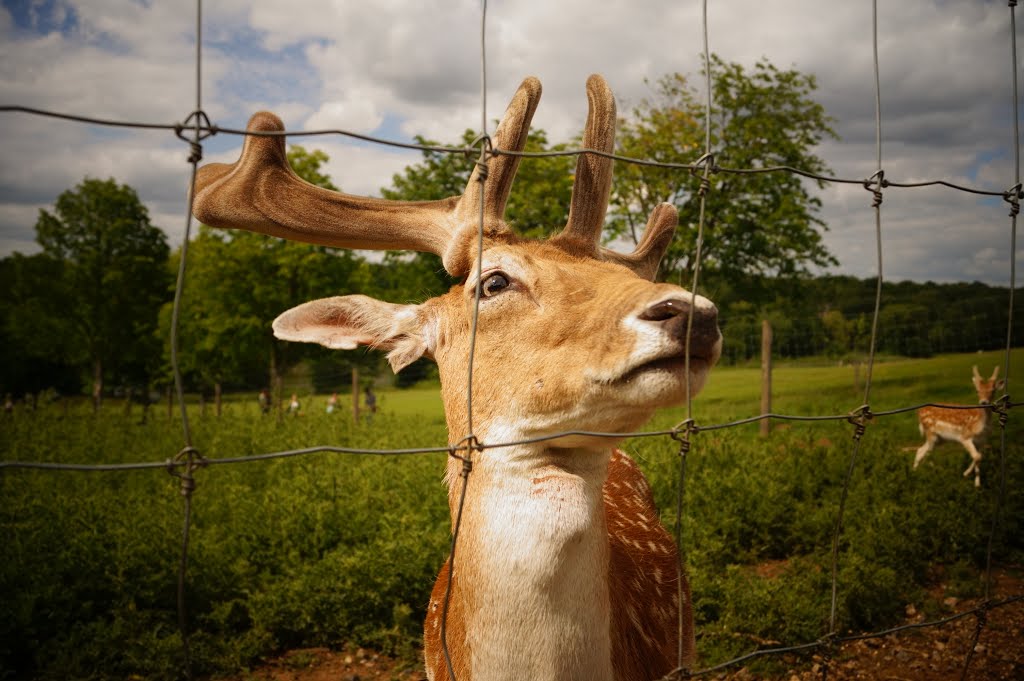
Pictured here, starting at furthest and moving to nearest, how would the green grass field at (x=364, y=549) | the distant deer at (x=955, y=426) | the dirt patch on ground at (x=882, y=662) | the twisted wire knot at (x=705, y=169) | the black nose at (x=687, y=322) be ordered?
1. the distant deer at (x=955, y=426)
2. the green grass field at (x=364, y=549)
3. the dirt patch on ground at (x=882, y=662)
4. the twisted wire knot at (x=705, y=169)
5. the black nose at (x=687, y=322)

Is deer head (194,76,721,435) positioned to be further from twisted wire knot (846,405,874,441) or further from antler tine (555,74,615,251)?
twisted wire knot (846,405,874,441)

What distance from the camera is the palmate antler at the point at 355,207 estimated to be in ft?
7.16

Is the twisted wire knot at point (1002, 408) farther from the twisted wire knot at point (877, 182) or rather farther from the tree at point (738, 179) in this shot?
the tree at point (738, 179)

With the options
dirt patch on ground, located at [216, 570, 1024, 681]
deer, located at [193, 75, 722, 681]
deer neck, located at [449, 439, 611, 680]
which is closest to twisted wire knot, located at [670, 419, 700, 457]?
deer, located at [193, 75, 722, 681]

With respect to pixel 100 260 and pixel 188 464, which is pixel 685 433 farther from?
pixel 100 260

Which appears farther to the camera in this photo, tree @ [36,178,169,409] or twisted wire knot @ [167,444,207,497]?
tree @ [36,178,169,409]

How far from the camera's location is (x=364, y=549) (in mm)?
4820

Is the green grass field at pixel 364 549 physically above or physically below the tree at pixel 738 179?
below

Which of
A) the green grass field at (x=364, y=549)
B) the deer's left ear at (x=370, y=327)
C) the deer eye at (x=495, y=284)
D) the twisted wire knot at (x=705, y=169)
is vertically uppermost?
the twisted wire knot at (x=705, y=169)

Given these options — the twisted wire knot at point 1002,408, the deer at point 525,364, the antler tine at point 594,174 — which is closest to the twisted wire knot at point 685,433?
the deer at point 525,364

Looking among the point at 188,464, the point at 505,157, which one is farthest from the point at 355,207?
the point at 188,464

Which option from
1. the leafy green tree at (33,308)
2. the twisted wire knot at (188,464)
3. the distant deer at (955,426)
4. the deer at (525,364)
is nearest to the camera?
the twisted wire knot at (188,464)

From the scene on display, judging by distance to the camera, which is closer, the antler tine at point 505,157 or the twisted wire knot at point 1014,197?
the antler tine at point 505,157

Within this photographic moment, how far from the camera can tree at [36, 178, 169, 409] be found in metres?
9.41
